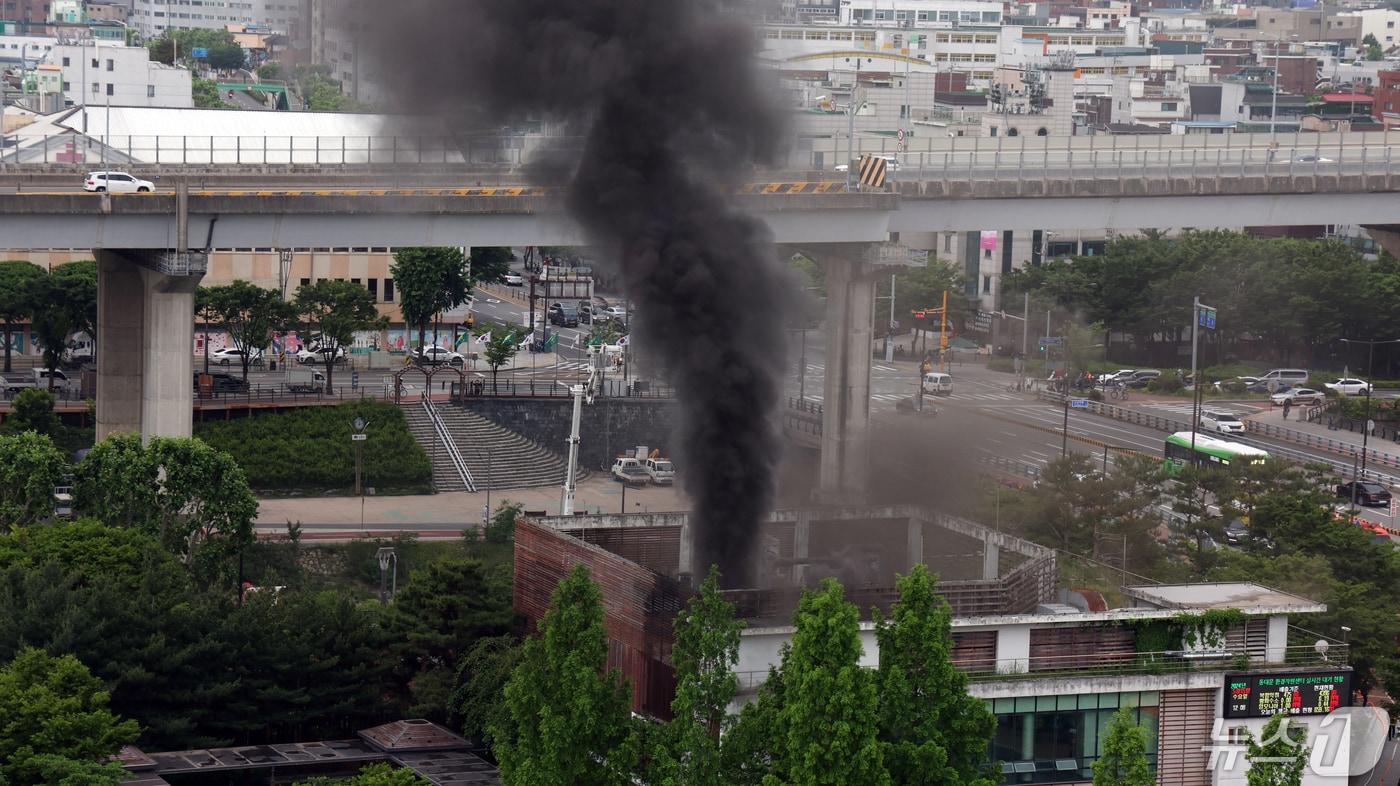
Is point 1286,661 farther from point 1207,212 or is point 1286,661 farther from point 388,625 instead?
point 1207,212

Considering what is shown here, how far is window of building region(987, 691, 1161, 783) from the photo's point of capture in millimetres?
33969

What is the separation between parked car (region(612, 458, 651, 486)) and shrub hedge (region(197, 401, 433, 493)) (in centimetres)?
570

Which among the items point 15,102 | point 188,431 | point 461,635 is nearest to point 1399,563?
point 461,635

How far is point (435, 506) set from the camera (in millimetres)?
65125

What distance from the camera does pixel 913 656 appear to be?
29.8 metres

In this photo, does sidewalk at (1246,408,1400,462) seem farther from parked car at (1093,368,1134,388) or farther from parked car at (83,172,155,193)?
parked car at (83,172,155,193)

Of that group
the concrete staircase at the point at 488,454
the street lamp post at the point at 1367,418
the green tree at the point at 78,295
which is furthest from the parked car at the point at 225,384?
the street lamp post at the point at 1367,418

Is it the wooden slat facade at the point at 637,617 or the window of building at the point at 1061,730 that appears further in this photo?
the wooden slat facade at the point at 637,617

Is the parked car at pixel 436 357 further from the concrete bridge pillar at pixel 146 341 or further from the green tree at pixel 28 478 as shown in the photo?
the green tree at pixel 28 478

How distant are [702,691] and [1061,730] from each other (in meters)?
6.78

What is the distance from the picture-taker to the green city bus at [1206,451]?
64938 mm

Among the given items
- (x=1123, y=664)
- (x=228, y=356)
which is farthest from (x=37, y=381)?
(x=1123, y=664)

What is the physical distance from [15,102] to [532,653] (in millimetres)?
98904

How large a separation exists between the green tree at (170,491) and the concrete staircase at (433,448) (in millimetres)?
17559
